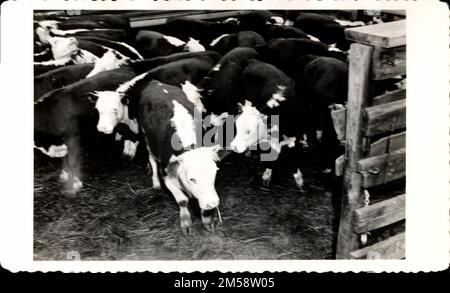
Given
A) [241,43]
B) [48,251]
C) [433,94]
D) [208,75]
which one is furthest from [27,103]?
[433,94]

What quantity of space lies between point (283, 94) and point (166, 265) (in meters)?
1.01

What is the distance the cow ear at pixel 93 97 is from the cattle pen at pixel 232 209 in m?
0.18

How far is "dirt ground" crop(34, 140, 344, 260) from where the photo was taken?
266cm

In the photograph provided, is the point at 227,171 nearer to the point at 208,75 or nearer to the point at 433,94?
the point at 208,75

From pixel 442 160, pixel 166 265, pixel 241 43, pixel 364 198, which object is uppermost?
pixel 241 43

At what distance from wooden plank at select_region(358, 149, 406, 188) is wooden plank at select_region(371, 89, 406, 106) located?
0.25 m

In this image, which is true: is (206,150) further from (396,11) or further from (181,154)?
(396,11)

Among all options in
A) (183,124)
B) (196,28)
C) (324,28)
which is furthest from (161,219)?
(324,28)

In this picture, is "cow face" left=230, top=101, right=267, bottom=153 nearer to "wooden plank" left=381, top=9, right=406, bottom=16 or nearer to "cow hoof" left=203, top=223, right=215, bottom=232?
"cow hoof" left=203, top=223, right=215, bottom=232

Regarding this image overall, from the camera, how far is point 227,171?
8.80 feet

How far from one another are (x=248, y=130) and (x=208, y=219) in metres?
0.47

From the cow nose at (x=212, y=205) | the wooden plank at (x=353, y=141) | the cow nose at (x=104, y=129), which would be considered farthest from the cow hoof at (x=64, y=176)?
the wooden plank at (x=353, y=141)

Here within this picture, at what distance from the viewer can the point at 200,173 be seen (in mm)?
2623

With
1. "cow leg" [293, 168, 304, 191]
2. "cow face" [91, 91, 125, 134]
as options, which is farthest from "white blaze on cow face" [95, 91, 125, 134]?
"cow leg" [293, 168, 304, 191]
